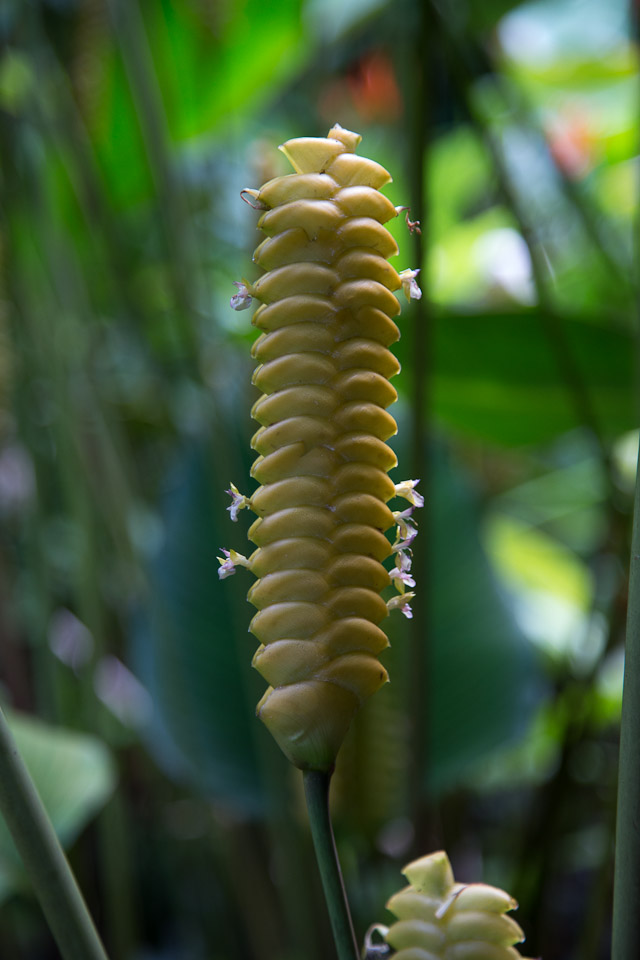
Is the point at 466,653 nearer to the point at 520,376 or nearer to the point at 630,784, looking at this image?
the point at 520,376

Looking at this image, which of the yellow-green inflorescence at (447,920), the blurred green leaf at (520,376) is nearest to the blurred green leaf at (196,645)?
the blurred green leaf at (520,376)

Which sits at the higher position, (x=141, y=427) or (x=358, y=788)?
(x=141, y=427)

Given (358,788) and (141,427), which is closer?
(358,788)

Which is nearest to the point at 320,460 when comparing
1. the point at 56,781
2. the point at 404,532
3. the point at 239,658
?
the point at 404,532

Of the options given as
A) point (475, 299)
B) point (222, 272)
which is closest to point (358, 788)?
point (475, 299)

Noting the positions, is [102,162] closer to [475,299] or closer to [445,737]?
[475,299]

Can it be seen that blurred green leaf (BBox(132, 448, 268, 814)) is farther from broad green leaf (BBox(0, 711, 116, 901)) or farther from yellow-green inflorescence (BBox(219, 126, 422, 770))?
yellow-green inflorescence (BBox(219, 126, 422, 770))

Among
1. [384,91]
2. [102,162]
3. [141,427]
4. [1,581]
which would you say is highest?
[384,91]

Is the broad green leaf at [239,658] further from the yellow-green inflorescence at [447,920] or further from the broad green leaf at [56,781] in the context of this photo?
the yellow-green inflorescence at [447,920]
